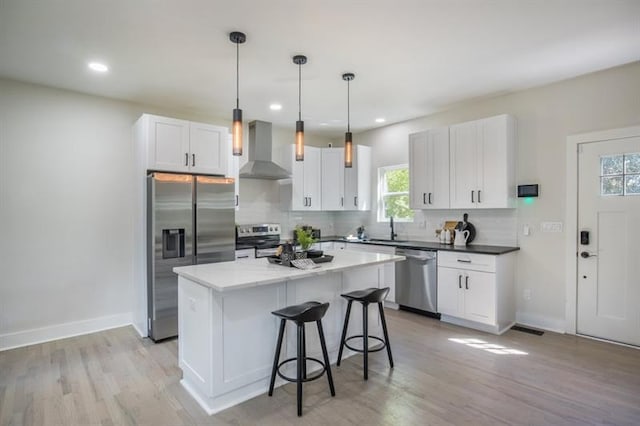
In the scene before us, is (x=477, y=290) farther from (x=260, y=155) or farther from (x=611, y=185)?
(x=260, y=155)

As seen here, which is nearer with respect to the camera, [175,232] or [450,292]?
[175,232]

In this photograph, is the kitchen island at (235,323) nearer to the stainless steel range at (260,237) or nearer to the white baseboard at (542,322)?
the stainless steel range at (260,237)

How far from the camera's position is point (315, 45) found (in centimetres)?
295

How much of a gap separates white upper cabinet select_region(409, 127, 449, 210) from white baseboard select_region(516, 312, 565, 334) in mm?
1615

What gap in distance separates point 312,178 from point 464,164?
2370 millimetres

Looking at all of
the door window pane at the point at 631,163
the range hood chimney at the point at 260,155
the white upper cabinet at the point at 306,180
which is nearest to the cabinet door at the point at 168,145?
the range hood chimney at the point at 260,155

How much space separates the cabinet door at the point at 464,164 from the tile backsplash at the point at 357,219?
0.33m

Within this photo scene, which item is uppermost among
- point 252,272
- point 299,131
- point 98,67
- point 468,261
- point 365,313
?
point 98,67

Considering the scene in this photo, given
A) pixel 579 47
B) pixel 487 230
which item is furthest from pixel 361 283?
pixel 579 47

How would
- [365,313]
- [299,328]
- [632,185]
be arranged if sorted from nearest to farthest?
[299,328] < [365,313] < [632,185]

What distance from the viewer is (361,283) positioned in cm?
336

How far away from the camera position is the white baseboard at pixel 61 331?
3570 millimetres

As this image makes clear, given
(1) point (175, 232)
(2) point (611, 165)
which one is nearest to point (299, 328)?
(1) point (175, 232)

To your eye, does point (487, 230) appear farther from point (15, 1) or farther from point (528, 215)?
point (15, 1)
